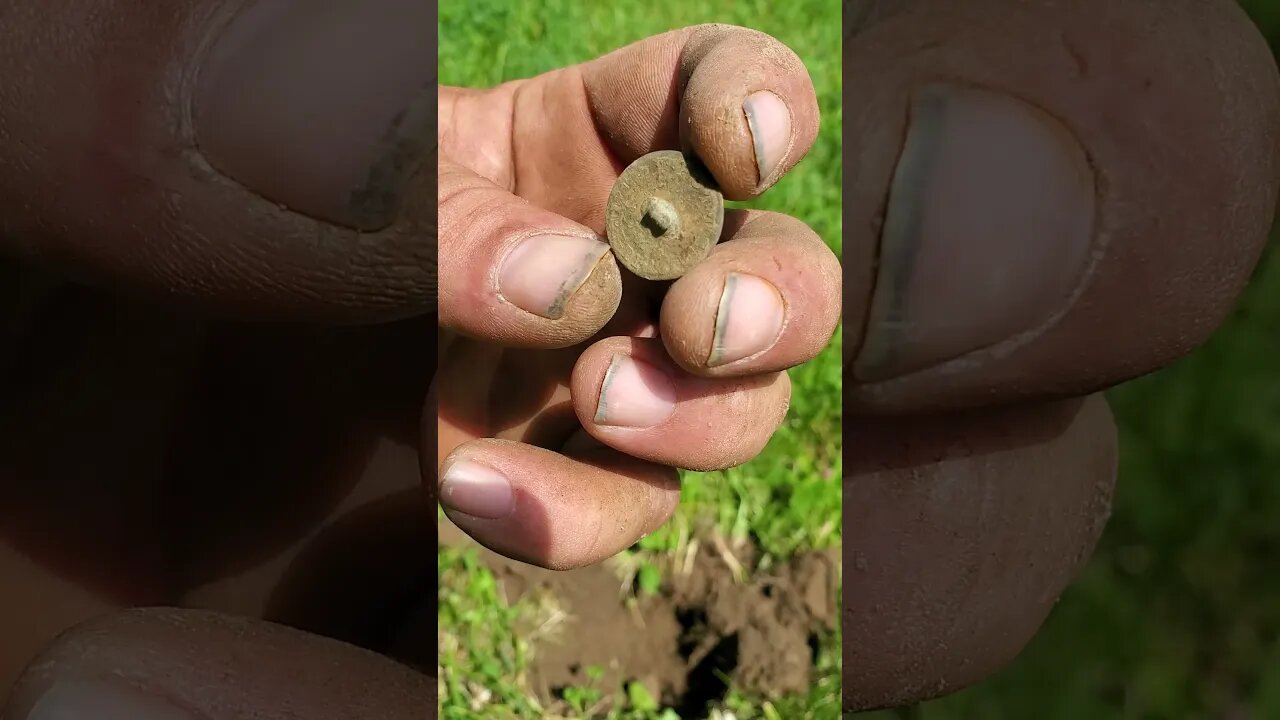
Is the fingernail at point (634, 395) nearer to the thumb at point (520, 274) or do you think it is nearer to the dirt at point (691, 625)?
the thumb at point (520, 274)

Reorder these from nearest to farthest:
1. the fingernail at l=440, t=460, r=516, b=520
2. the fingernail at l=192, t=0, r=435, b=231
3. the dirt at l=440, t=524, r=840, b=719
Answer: the fingernail at l=192, t=0, r=435, b=231
the fingernail at l=440, t=460, r=516, b=520
the dirt at l=440, t=524, r=840, b=719

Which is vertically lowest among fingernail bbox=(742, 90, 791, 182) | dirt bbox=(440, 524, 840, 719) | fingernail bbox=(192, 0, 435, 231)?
dirt bbox=(440, 524, 840, 719)

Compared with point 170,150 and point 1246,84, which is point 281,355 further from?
point 1246,84

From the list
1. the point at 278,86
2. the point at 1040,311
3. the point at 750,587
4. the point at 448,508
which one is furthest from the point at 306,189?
the point at 750,587

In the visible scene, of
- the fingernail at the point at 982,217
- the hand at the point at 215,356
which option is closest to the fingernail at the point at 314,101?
the hand at the point at 215,356

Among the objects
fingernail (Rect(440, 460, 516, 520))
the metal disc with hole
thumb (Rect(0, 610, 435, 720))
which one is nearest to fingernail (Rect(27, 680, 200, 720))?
thumb (Rect(0, 610, 435, 720))

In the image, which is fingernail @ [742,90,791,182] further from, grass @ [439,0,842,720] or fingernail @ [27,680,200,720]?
fingernail @ [27,680,200,720]
